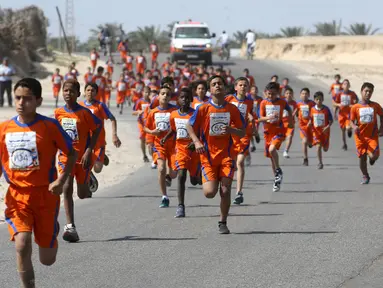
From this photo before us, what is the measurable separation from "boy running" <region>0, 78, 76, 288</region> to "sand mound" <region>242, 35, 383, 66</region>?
194 feet

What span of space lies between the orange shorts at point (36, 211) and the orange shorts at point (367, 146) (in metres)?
9.17

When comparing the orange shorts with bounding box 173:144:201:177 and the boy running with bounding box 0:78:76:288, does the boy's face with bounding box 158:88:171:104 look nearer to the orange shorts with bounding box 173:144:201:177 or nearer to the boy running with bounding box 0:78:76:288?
the orange shorts with bounding box 173:144:201:177

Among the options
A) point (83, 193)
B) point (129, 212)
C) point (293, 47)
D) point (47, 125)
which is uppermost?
point (47, 125)

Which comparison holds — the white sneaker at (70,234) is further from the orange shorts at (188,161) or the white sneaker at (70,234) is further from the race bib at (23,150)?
the race bib at (23,150)

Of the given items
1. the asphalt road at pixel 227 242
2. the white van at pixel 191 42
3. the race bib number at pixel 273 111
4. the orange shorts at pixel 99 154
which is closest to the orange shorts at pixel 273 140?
the race bib number at pixel 273 111

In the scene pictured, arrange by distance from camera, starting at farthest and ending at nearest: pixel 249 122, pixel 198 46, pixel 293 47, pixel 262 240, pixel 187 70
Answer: pixel 293 47 → pixel 198 46 → pixel 187 70 → pixel 249 122 → pixel 262 240

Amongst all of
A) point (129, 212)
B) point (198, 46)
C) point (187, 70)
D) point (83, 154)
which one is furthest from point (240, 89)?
point (198, 46)

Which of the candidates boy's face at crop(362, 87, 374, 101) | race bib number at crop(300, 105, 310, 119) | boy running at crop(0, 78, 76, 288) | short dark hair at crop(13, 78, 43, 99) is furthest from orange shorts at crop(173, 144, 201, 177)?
race bib number at crop(300, 105, 310, 119)

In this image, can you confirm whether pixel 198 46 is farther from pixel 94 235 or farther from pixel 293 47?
pixel 94 235

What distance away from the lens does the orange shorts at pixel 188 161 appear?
12641mm

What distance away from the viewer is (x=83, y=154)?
10.8m

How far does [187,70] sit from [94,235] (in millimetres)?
27155

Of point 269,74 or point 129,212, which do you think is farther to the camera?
point 269,74

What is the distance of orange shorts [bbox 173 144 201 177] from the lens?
12.6 metres
